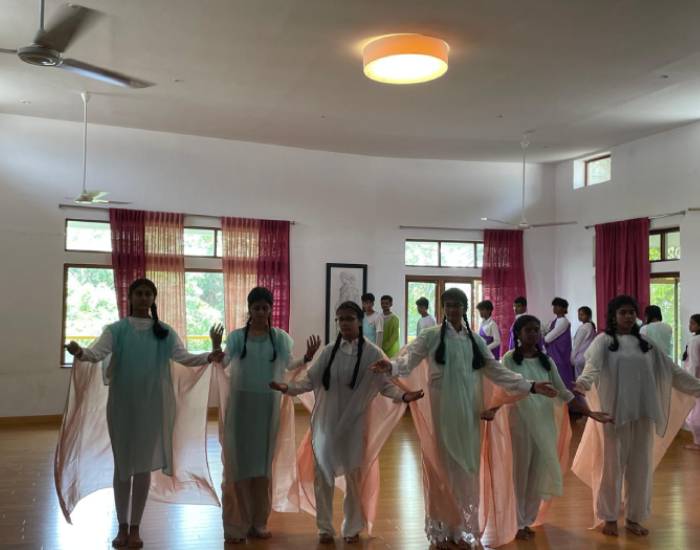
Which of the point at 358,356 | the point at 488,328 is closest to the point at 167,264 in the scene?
the point at 488,328

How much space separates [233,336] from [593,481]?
2.67m

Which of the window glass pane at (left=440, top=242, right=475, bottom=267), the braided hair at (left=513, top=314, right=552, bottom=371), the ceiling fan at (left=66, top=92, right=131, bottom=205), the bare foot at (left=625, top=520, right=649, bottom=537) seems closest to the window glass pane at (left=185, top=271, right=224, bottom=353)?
the ceiling fan at (left=66, top=92, right=131, bottom=205)

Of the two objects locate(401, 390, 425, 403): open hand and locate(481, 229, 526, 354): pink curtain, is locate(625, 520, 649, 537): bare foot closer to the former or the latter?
locate(401, 390, 425, 403): open hand

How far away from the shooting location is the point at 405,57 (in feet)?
17.9

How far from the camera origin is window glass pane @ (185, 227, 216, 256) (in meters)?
9.38

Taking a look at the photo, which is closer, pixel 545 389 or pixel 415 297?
pixel 545 389

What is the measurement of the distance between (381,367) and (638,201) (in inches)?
268

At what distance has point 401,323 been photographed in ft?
34.2

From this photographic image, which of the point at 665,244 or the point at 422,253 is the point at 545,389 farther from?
the point at 422,253

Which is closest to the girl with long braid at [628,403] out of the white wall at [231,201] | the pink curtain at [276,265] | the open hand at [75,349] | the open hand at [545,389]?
the open hand at [545,389]

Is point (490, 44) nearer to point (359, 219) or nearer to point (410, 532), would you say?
point (410, 532)

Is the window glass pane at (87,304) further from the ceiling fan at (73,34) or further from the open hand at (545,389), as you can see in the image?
the open hand at (545,389)

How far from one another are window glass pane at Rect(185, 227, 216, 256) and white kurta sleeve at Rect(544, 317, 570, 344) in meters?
5.00

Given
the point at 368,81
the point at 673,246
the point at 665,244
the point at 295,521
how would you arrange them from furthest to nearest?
the point at 665,244 < the point at 673,246 < the point at 368,81 < the point at 295,521
